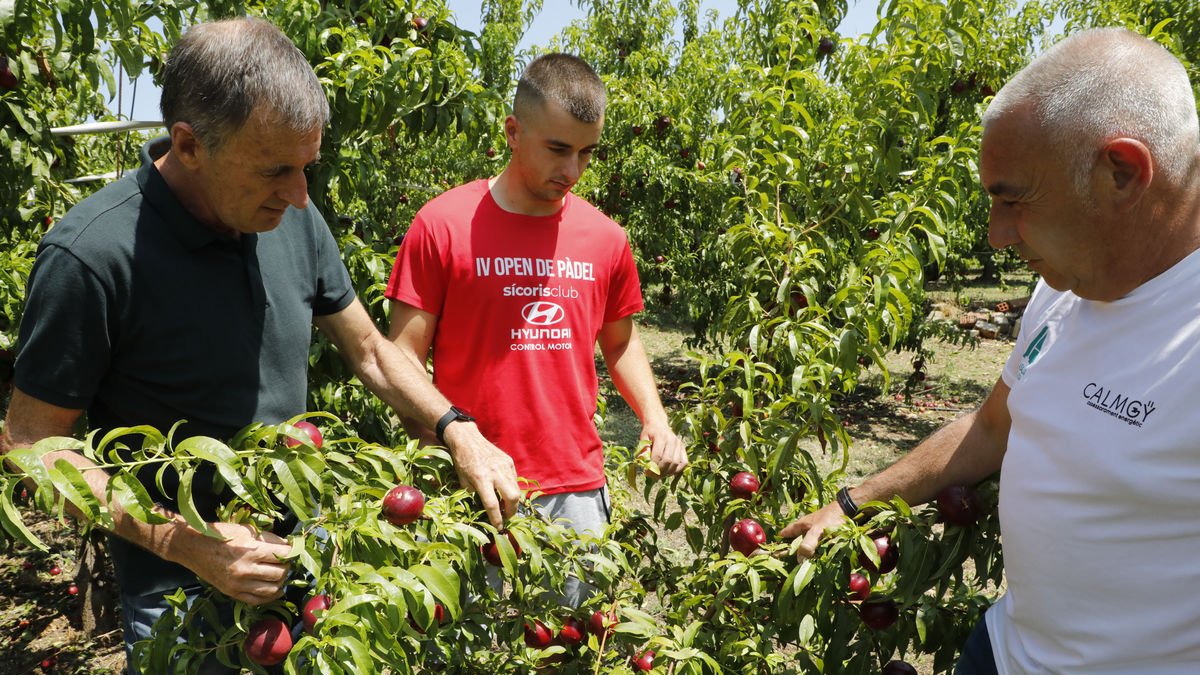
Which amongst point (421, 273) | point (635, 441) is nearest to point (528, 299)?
point (421, 273)

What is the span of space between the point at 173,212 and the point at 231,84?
31cm

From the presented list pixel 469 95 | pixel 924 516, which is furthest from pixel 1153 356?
pixel 469 95

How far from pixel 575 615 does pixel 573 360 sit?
72 cm

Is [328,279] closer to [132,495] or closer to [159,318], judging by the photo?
[159,318]

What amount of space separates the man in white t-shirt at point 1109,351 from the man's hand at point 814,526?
444 mm

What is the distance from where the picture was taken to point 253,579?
1.48 m

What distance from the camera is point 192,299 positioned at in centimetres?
178

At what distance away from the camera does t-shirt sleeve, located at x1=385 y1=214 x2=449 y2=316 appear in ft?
7.86

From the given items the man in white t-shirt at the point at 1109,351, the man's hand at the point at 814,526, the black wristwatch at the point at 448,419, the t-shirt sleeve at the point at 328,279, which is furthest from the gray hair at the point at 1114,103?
the t-shirt sleeve at the point at 328,279

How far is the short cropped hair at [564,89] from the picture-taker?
238 centimetres

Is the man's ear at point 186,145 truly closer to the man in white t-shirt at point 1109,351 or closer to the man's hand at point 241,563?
the man's hand at point 241,563

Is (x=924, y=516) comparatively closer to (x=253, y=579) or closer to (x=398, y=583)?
(x=398, y=583)

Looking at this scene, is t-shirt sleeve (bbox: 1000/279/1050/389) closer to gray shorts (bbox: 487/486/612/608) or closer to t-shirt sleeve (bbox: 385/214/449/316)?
gray shorts (bbox: 487/486/612/608)

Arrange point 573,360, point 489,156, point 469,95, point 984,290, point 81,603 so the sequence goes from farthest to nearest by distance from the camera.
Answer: point 984,290, point 489,156, point 81,603, point 469,95, point 573,360
